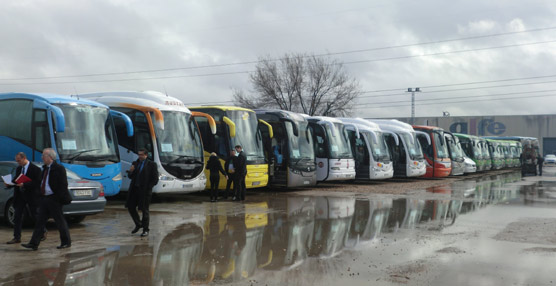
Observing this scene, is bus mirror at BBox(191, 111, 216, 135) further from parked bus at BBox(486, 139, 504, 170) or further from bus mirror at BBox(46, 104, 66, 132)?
parked bus at BBox(486, 139, 504, 170)

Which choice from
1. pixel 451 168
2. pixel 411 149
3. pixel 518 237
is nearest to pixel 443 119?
pixel 451 168

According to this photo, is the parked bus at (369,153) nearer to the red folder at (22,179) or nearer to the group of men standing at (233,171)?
the group of men standing at (233,171)

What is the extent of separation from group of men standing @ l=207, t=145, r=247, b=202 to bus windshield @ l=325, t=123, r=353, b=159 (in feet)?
22.6

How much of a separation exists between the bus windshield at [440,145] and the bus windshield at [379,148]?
5.24 meters

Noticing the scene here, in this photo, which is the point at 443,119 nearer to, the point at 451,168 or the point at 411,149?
the point at 451,168

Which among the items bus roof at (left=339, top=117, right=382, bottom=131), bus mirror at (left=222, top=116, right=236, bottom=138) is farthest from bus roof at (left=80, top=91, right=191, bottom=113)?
bus roof at (left=339, top=117, right=382, bottom=131)

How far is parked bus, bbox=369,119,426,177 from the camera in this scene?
2962 centimetres

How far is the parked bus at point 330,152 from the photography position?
2378 centimetres

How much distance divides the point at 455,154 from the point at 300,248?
27.7 m

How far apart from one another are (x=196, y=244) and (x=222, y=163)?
29.7 feet

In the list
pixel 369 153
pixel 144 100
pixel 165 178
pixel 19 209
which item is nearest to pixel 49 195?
pixel 19 209

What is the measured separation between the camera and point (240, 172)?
17.6 m

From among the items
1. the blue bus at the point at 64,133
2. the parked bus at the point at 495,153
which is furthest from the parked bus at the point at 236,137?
the parked bus at the point at 495,153

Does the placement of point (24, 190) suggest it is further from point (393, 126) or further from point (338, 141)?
point (393, 126)
